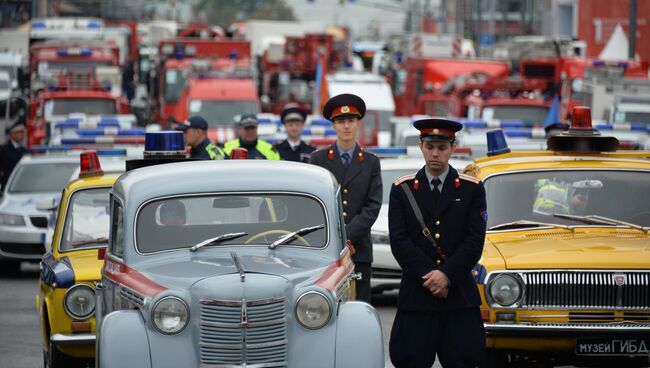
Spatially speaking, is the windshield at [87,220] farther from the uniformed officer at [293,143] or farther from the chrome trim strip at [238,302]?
the chrome trim strip at [238,302]

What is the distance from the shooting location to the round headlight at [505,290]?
10.1 m

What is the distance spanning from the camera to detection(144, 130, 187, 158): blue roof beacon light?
11.4 meters

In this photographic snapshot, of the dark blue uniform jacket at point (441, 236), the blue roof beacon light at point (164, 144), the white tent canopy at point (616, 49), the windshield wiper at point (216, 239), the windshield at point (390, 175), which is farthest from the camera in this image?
the white tent canopy at point (616, 49)

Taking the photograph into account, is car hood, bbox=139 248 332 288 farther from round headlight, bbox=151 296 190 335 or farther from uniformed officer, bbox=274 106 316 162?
uniformed officer, bbox=274 106 316 162

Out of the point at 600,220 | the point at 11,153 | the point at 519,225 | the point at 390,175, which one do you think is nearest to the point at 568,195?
the point at 600,220

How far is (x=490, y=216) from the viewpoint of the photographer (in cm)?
1115

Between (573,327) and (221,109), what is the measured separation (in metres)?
24.0

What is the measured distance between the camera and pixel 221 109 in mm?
33500

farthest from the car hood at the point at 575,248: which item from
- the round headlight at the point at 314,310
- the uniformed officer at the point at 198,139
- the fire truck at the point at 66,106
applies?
the fire truck at the point at 66,106

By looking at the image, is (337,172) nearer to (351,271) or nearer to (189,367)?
(351,271)

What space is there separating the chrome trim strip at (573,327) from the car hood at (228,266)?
183cm

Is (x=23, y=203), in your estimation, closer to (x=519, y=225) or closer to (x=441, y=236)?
(x=519, y=225)

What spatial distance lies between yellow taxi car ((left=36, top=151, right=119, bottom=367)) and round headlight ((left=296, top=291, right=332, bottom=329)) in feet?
8.97

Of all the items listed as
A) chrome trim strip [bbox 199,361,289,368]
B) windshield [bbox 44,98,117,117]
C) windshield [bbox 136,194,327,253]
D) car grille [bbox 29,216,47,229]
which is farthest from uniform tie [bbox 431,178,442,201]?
windshield [bbox 44,98,117,117]
